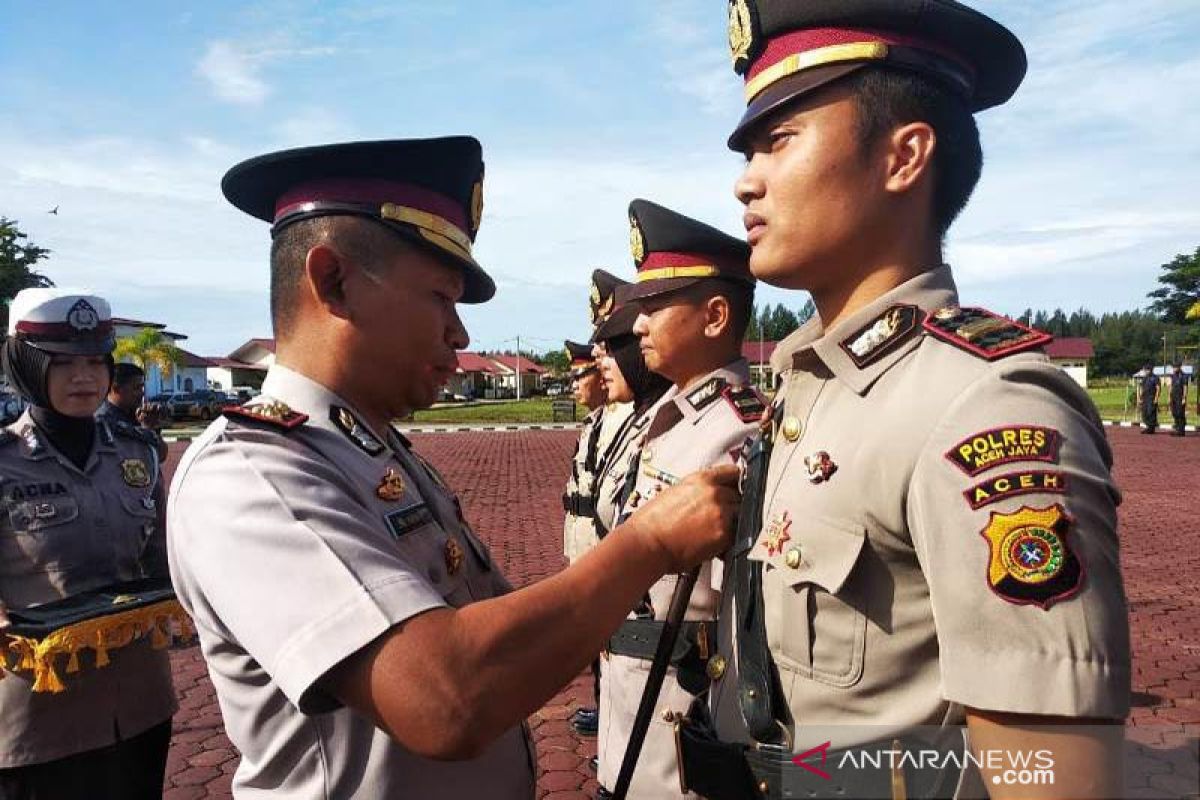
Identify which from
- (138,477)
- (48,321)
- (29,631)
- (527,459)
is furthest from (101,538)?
(527,459)

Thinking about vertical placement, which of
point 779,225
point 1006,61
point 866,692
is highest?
point 1006,61

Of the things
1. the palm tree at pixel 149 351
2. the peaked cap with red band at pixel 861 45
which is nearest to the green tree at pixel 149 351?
the palm tree at pixel 149 351

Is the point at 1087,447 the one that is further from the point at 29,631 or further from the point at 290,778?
the point at 29,631

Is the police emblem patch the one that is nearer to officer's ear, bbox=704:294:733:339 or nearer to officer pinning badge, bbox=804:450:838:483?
officer's ear, bbox=704:294:733:339

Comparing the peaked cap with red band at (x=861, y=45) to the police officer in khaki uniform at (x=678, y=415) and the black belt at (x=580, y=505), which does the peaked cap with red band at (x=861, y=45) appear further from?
the black belt at (x=580, y=505)

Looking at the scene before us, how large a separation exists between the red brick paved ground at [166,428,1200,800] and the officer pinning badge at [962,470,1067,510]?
1.22ft

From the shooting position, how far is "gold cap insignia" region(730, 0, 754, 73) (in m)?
1.83

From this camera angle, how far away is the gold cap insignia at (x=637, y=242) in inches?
152

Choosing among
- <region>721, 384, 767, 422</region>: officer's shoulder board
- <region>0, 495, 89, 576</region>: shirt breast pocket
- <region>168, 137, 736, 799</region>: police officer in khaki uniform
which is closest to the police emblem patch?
<region>0, 495, 89, 576</region>: shirt breast pocket

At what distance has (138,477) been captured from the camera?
358cm

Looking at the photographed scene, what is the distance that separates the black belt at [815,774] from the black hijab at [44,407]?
2.92 m

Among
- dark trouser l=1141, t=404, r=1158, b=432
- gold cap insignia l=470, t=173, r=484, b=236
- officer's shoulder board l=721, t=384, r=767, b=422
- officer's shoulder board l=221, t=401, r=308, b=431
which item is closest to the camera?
officer's shoulder board l=221, t=401, r=308, b=431

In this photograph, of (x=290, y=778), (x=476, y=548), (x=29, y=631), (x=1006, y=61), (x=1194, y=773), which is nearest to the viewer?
(x=1194, y=773)

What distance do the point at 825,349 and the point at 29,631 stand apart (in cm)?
272
